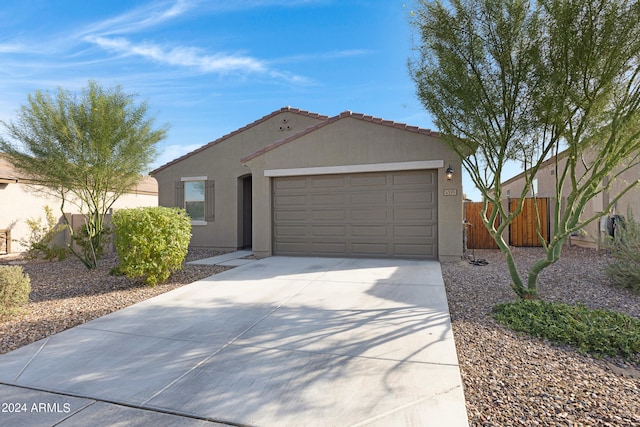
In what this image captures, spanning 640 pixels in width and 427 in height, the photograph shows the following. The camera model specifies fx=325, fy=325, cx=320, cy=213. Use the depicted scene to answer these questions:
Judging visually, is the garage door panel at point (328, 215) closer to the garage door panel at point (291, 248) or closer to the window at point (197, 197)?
the garage door panel at point (291, 248)

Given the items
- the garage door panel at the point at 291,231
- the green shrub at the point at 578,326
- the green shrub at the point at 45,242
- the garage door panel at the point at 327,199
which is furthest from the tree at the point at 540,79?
the green shrub at the point at 45,242

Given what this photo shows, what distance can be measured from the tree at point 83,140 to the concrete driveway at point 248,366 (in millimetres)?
4519

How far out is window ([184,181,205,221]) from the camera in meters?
12.4

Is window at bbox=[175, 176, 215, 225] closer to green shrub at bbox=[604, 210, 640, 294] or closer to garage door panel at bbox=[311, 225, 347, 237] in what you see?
garage door panel at bbox=[311, 225, 347, 237]

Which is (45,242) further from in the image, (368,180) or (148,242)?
Result: (368,180)

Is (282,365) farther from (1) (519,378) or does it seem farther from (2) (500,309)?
(2) (500,309)

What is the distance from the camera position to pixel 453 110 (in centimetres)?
583

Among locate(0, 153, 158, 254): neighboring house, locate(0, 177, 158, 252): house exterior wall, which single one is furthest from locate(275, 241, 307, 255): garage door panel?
locate(0, 177, 158, 252): house exterior wall

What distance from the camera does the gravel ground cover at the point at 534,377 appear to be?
7.21 ft

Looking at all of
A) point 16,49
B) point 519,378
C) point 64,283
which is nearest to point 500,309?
point 519,378

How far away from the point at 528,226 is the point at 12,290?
13.6 meters

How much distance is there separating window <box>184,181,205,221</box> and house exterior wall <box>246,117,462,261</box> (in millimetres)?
3635

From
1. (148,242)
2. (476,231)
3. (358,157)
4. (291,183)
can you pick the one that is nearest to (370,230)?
(358,157)

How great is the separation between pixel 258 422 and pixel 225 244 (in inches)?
407
